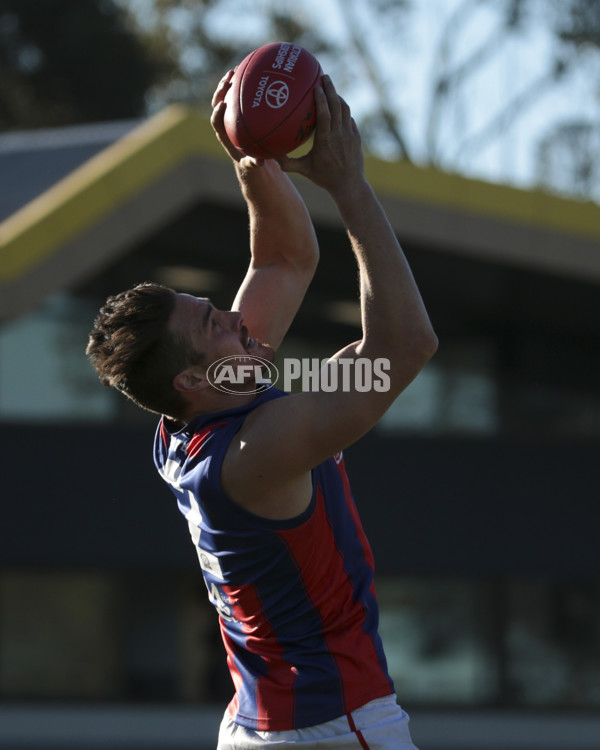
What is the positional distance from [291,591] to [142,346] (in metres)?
0.78

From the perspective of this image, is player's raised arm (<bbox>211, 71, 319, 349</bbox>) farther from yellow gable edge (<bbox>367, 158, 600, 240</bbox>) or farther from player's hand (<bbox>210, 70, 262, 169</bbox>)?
yellow gable edge (<bbox>367, 158, 600, 240</bbox>)

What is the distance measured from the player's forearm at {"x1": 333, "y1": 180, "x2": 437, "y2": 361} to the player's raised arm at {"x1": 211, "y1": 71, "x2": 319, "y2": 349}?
87 cm

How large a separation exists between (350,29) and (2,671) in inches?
805

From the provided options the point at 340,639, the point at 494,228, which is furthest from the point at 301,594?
the point at 494,228

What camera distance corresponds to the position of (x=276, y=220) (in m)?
3.57

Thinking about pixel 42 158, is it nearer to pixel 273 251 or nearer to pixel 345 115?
pixel 273 251

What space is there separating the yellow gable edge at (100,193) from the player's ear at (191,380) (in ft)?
21.0

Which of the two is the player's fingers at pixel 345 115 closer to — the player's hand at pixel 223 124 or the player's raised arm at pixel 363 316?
the player's raised arm at pixel 363 316

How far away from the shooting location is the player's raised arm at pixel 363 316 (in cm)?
258

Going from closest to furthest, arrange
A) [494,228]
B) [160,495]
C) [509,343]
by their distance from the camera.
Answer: [494,228], [160,495], [509,343]

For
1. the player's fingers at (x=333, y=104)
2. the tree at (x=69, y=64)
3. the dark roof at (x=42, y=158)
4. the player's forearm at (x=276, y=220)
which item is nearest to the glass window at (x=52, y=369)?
the dark roof at (x=42, y=158)

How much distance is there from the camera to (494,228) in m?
9.23

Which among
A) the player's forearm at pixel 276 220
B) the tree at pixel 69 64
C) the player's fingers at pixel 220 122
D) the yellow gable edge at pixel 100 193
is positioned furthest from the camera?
the tree at pixel 69 64

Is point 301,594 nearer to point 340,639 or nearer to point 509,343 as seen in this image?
point 340,639
